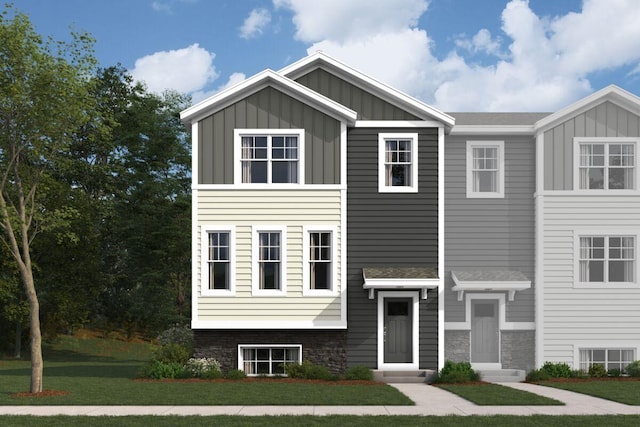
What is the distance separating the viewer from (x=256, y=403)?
57.3 ft

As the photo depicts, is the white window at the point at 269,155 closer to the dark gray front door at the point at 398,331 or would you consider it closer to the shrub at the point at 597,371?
the dark gray front door at the point at 398,331

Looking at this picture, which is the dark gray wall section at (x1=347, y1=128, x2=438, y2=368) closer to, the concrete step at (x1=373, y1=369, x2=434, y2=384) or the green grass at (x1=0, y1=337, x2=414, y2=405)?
the concrete step at (x1=373, y1=369, x2=434, y2=384)

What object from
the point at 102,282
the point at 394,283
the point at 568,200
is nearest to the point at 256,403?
the point at 394,283

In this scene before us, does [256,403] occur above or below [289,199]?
below

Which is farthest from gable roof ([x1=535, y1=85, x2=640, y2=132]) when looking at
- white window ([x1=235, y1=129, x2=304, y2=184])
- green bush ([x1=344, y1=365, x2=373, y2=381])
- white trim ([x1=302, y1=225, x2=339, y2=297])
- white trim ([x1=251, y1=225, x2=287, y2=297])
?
green bush ([x1=344, y1=365, x2=373, y2=381])

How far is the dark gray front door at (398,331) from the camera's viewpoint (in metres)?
25.4

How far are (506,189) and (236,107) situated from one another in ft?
32.1

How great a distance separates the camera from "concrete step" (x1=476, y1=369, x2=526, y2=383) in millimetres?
25281

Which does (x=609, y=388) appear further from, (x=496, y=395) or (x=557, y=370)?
(x=557, y=370)

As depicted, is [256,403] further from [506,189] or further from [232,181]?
[506,189]

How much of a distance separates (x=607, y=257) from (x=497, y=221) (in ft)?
12.8

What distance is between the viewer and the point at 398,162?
25.5m

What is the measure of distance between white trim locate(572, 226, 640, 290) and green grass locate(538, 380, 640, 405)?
3840 mm
